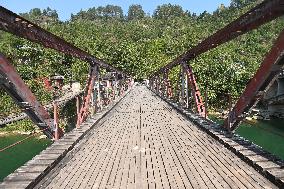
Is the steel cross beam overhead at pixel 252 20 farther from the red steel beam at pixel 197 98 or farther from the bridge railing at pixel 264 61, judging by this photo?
the red steel beam at pixel 197 98

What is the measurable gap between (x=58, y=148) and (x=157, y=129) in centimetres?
389

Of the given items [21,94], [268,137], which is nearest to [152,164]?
[21,94]

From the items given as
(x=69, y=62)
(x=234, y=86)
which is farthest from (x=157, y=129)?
(x=69, y=62)

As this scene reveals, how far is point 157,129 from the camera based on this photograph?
1146cm

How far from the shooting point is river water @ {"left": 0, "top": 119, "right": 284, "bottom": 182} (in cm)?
3307

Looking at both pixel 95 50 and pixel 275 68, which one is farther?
pixel 95 50

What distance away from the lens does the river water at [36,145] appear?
3307 cm

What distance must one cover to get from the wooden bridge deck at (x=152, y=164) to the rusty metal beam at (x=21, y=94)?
98 centimetres

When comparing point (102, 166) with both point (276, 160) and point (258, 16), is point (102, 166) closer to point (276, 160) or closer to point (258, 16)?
point (276, 160)

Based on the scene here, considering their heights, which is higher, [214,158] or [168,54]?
[168,54]

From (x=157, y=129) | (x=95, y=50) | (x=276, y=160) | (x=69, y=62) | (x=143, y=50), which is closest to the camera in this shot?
(x=276, y=160)

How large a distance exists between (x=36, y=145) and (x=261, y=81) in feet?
119

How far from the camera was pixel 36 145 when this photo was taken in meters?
40.0

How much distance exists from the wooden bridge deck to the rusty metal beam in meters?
0.98
